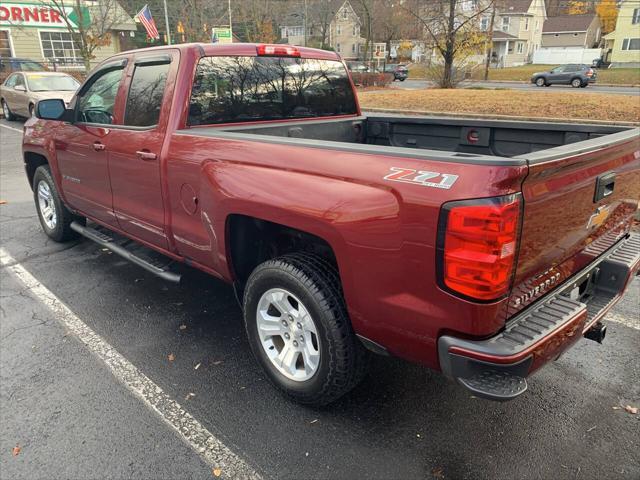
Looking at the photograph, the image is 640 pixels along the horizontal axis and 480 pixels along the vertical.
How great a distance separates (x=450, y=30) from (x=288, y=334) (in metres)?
22.6

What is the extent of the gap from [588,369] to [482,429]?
3.42 ft

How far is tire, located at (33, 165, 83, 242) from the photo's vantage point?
5.36 meters

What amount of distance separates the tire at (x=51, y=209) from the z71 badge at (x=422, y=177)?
4.30m

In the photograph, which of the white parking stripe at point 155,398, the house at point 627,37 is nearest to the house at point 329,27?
the house at point 627,37

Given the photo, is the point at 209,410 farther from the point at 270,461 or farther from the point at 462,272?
the point at 462,272

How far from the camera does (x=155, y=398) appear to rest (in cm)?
302

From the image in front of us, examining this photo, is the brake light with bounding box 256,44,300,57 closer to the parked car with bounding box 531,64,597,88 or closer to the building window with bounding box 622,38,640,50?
the parked car with bounding box 531,64,597,88

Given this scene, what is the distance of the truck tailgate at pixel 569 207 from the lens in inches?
81.7

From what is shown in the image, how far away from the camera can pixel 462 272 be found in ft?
6.57

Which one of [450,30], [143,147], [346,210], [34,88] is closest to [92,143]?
[143,147]

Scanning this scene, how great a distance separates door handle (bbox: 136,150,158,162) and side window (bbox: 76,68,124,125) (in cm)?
68

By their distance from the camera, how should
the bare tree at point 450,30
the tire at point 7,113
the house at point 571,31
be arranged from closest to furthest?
Answer: 1. the tire at point 7,113
2. the bare tree at point 450,30
3. the house at point 571,31

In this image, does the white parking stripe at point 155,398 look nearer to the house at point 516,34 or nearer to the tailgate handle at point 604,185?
the tailgate handle at point 604,185

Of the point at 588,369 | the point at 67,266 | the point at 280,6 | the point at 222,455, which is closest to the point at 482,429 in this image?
the point at 588,369
